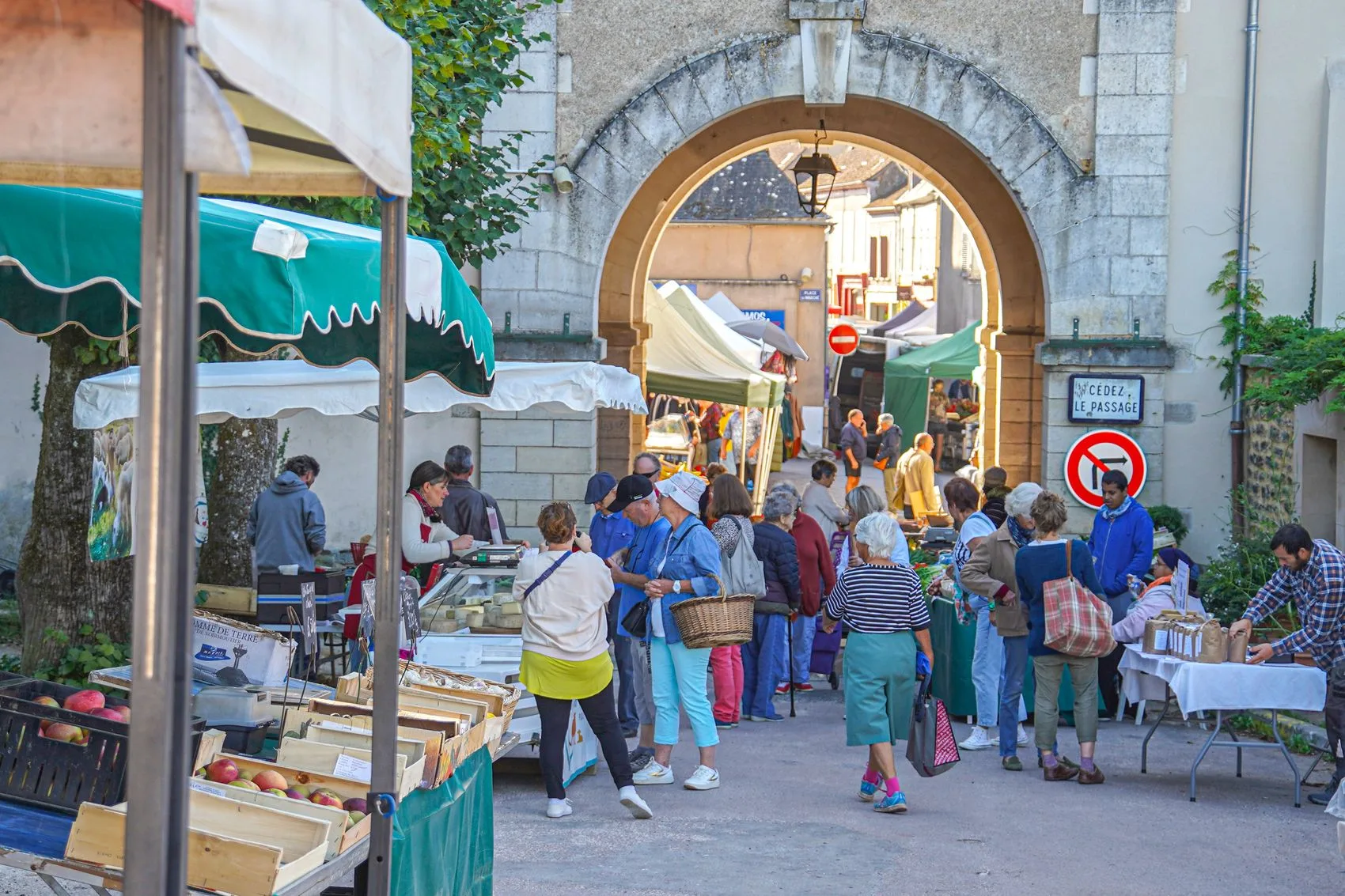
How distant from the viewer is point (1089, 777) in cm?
841

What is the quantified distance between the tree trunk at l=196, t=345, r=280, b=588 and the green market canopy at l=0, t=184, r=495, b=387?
4691mm

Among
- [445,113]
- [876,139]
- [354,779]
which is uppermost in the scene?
[876,139]

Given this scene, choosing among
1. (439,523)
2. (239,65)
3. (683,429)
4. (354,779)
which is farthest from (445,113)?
(683,429)

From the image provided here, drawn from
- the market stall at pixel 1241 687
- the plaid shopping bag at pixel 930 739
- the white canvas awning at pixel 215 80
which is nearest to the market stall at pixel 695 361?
the market stall at pixel 1241 687

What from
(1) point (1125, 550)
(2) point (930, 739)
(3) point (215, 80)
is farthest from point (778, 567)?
(3) point (215, 80)

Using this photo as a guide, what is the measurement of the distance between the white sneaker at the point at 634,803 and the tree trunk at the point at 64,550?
278 centimetres

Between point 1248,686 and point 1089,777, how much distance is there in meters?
1.00

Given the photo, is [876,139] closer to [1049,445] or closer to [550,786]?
[1049,445]

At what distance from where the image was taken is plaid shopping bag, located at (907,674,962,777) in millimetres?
7430

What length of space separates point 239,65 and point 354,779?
2.79 metres

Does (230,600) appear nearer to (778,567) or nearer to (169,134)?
(778,567)

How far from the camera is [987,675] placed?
9391 mm

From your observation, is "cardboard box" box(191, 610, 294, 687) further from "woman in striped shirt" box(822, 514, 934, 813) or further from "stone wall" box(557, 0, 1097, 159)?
"stone wall" box(557, 0, 1097, 159)

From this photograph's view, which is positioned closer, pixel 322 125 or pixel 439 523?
pixel 322 125
